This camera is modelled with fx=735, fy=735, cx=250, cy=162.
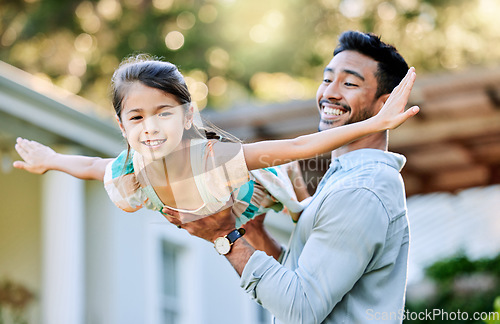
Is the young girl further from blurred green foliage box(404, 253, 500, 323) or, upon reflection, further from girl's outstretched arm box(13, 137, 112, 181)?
blurred green foliage box(404, 253, 500, 323)

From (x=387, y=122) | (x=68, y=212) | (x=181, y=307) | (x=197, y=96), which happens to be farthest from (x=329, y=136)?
(x=197, y=96)

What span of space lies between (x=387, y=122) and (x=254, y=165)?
0.49 meters

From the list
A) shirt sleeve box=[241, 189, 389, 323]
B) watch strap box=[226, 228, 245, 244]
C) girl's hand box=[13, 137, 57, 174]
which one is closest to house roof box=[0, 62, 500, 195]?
girl's hand box=[13, 137, 57, 174]

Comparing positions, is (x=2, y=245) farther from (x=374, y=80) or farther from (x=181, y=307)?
(x=374, y=80)

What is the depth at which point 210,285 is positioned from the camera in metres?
7.72

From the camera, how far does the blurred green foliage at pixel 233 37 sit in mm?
14992

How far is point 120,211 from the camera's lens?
6406 millimetres

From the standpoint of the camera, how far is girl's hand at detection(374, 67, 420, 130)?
2.21 meters

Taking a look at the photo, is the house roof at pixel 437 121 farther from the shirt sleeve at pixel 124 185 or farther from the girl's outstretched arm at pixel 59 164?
the shirt sleeve at pixel 124 185

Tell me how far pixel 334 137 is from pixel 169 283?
5.21 metres

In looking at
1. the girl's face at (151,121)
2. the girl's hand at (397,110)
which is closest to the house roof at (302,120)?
the girl's face at (151,121)

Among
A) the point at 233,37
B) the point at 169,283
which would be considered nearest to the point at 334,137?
the point at 169,283

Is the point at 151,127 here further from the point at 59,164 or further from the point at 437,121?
the point at 437,121

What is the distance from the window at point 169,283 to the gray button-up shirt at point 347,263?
4.73 m
